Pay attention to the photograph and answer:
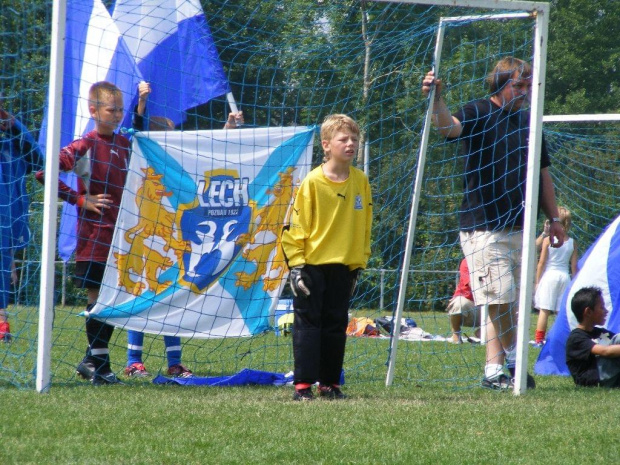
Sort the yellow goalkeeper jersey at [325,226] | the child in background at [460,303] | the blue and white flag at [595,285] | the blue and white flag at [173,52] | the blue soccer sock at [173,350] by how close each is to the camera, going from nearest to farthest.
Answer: the yellow goalkeeper jersey at [325,226] → the blue soccer sock at [173,350] → the blue and white flag at [173,52] → the blue and white flag at [595,285] → the child in background at [460,303]

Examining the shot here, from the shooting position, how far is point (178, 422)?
14.2ft

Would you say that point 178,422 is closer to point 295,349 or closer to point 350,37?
point 295,349

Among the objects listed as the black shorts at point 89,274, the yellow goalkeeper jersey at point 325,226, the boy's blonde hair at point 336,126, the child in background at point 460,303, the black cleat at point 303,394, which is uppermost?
the boy's blonde hair at point 336,126

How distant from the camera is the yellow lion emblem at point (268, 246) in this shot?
6.61 meters

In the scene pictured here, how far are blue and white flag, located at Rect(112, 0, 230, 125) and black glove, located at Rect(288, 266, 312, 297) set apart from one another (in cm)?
238

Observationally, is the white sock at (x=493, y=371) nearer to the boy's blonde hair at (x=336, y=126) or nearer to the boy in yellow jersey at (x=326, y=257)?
the boy in yellow jersey at (x=326, y=257)

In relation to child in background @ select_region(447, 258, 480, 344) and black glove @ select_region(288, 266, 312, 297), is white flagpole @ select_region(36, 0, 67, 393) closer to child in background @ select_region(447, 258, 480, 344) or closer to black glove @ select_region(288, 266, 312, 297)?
black glove @ select_region(288, 266, 312, 297)

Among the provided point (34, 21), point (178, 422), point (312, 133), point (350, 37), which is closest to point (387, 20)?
point (350, 37)

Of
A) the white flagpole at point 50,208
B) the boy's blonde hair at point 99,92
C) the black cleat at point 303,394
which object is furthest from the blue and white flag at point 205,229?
the black cleat at point 303,394

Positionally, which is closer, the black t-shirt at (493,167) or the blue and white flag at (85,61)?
the black t-shirt at (493,167)

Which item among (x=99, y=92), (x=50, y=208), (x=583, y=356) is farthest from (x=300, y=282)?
(x=583, y=356)

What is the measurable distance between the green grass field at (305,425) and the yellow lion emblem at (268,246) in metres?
1.05

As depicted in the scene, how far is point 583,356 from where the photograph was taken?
6328 mm

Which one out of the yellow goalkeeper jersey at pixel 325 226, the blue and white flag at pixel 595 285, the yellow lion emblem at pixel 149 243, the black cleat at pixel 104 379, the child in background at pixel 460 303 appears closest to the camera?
the yellow goalkeeper jersey at pixel 325 226
